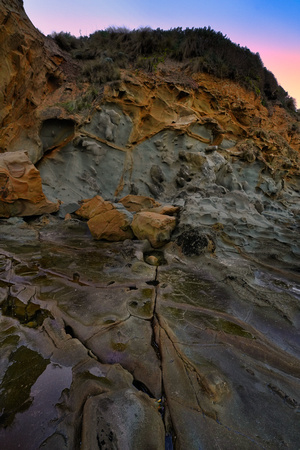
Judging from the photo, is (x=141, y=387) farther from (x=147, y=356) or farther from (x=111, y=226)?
(x=111, y=226)

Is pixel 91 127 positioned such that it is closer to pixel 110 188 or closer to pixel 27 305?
pixel 110 188

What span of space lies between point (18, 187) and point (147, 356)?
531cm

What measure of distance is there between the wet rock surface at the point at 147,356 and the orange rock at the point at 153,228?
115 centimetres

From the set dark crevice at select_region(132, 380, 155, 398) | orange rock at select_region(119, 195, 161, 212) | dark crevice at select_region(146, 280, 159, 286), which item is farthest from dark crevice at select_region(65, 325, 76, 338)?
orange rock at select_region(119, 195, 161, 212)

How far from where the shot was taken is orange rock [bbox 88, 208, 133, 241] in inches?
199

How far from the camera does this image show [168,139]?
371 inches

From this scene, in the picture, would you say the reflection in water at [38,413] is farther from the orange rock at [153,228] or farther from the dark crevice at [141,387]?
the orange rock at [153,228]

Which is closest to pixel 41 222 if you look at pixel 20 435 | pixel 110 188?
pixel 110 188

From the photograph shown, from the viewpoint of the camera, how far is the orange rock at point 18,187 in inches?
215

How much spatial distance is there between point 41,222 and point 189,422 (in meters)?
5.53

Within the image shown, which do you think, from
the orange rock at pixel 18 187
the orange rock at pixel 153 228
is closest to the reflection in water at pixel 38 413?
the orange rock at pixel 153 228

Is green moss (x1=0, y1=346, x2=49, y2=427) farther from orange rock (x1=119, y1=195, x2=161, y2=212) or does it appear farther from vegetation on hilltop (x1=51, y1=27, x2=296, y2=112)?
vegetation on hilltop (x1=51, y1=27, x2=296, y2=112)

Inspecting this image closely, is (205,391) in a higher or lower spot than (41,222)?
higher

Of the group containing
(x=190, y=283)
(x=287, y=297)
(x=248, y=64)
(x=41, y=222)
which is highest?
(x=248, y=64)
